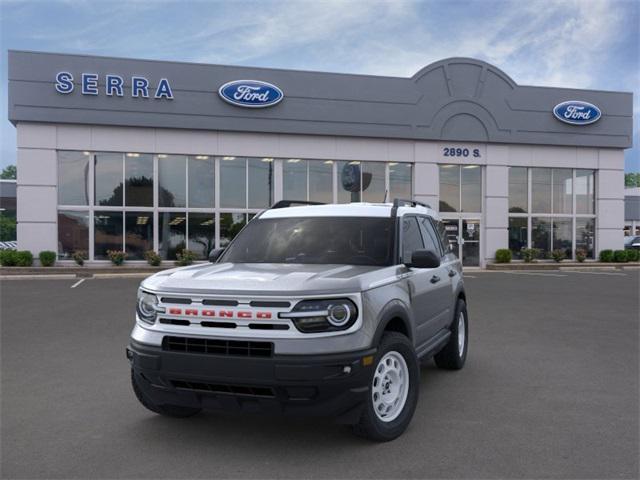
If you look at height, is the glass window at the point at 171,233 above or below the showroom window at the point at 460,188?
below

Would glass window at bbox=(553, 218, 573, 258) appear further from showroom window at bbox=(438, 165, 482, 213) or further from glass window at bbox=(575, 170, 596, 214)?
showroom window at bbox=(438, 165, 482, 213)

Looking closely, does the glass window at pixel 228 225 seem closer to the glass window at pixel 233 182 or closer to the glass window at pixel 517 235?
the glass window at pixel 233 182

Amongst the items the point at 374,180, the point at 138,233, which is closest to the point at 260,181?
the point at 374,180

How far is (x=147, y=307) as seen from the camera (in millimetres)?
4410

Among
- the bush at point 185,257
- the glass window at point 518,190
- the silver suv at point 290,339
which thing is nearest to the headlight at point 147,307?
the silver suv at point 290,339

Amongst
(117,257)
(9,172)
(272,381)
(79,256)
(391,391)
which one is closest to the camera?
(272,381)

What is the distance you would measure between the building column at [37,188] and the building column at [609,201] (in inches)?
995

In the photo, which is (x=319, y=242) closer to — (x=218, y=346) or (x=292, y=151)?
(x=218, y=346)

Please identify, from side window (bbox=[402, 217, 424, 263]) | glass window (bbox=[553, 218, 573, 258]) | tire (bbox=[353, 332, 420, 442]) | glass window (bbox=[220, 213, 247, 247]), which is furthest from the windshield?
glass window (bbox=[553, 218, 573, 258])

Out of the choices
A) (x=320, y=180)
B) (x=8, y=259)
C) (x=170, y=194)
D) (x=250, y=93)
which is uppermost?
(x=250, y=93)

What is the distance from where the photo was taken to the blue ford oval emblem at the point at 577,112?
89.9 feet

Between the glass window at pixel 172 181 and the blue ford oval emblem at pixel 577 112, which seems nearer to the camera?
the glass window at pixel 172 181

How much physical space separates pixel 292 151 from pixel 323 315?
2139cm

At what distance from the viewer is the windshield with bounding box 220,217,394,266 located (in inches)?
203
